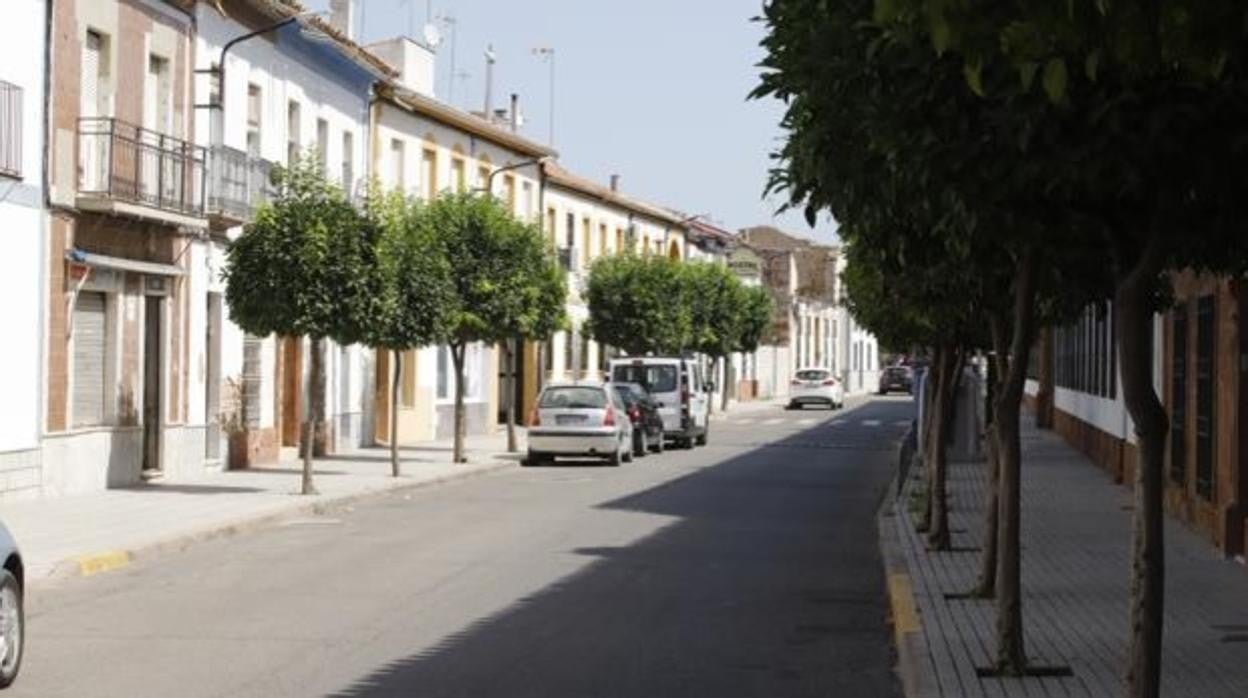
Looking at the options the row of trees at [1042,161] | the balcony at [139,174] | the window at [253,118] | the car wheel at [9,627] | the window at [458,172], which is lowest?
the car wheel at [9,627]

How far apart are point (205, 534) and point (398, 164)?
68.9ft

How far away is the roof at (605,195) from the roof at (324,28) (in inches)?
553

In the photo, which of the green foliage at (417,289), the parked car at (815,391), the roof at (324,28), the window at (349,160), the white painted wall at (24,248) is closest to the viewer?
the white painted wall at (24,248)

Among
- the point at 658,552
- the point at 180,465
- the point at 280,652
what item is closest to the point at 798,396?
the point at 180,465

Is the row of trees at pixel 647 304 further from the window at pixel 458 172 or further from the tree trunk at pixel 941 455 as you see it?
the tree trunk at pixel 941 455

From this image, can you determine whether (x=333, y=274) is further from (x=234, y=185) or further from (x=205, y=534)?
(x=205, y=534)

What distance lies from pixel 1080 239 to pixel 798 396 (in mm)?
63010

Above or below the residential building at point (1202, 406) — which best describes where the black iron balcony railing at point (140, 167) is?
above

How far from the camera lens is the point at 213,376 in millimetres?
27719

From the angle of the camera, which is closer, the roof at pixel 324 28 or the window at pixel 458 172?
the roof at pixel 324 28

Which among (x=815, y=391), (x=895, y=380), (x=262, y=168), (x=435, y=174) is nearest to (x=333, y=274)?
(x=262, y=168)

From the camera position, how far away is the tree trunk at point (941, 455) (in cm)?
1642

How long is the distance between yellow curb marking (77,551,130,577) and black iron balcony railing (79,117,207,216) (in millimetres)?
7430

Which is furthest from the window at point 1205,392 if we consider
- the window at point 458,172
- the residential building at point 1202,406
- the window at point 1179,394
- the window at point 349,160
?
the window at point 458,172
